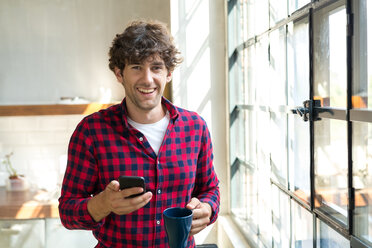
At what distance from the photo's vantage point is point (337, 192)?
1.42 metres

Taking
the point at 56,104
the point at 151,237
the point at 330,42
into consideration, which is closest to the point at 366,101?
the point at 330,42

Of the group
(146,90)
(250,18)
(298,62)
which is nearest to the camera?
(146,90)

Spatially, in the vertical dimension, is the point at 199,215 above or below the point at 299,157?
below

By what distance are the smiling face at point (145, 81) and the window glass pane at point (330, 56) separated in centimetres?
56

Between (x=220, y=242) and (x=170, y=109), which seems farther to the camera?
(x=220, y=242)

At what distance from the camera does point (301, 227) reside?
5.86 feet

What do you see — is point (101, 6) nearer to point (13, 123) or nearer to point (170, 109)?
point (13, 123)

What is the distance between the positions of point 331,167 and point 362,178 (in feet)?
0.72

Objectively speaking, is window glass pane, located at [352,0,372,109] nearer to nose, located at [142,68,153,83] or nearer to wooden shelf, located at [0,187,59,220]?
nose, located at [142,68,153,83]

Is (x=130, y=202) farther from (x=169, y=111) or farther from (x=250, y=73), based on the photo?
(x=250, y=73)

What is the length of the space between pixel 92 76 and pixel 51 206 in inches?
51.4

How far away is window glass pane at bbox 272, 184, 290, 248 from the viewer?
1978mm

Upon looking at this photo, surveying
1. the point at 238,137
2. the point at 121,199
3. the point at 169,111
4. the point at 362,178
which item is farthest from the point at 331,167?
the point at 238,137

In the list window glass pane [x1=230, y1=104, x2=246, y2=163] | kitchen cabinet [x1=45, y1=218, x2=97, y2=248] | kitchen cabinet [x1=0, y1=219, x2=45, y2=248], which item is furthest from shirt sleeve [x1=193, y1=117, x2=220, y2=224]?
kitchen cabinet [x1=0, y1=219, x2=45, y2=248]
